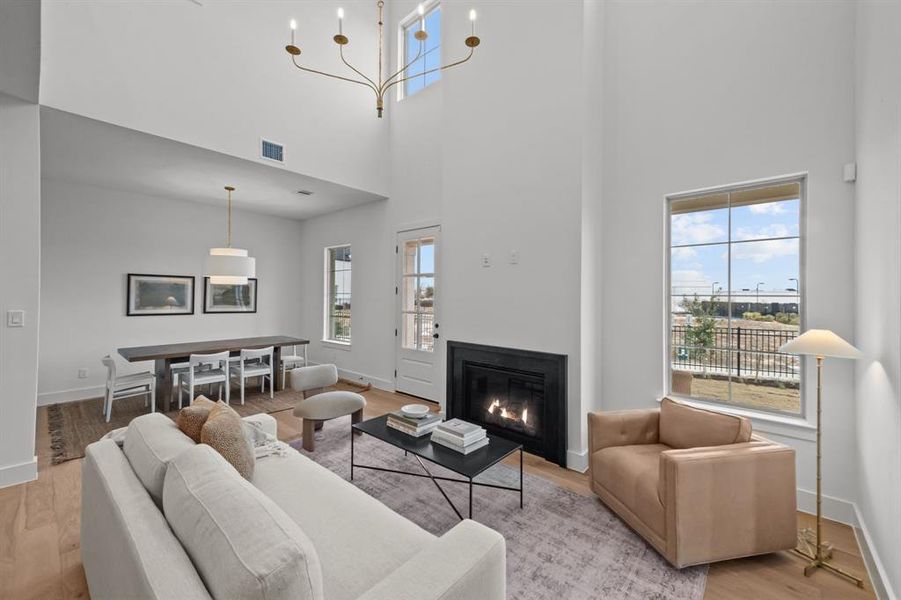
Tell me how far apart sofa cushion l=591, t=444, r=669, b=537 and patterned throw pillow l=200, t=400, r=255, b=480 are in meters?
2.08

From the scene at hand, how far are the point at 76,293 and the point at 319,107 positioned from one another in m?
3.91

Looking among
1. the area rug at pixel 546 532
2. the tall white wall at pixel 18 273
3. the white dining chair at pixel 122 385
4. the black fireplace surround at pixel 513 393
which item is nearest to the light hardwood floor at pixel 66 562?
the area rug at pixel 546 532

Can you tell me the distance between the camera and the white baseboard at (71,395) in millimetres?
4703

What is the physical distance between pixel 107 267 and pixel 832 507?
7.75m

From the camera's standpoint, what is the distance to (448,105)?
4.28m

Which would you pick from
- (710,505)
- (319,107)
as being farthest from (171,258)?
(710,505)

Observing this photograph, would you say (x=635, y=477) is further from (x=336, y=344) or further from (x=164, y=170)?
(x=164, y=170)

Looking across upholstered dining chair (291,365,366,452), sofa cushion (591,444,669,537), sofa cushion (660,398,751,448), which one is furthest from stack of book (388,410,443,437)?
→ sofa cushion (660,398,751,448)

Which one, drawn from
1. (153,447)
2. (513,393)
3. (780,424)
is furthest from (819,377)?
(153,447)

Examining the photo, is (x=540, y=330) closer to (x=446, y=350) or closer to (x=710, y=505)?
(x=446, y=350)

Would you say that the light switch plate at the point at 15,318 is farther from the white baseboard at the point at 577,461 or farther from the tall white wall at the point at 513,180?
the white baseboard at the point at 577,461

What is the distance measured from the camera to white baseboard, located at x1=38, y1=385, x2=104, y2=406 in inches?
185

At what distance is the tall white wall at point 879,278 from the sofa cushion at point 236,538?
233 cm

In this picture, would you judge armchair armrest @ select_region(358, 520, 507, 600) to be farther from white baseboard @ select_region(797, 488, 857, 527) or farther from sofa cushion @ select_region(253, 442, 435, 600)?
white baseboard @ select_region(797, 488, 857, 527)
